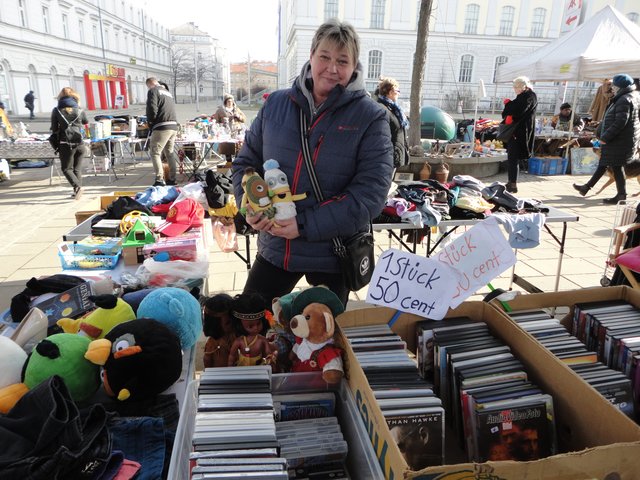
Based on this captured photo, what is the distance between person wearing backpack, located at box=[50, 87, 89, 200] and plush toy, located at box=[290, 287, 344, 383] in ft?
24.6

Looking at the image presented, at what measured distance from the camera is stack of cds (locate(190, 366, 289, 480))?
979 millimetres

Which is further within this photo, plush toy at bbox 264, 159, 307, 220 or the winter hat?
the winter hat

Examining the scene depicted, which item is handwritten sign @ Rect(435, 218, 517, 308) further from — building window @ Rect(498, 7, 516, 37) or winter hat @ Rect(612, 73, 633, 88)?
building window @ Rect(498, 7, 516, 37)

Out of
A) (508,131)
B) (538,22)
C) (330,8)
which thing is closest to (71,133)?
(508,131)

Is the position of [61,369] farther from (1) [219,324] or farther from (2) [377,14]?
(2) [377,14]

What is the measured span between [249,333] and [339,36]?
1.18m

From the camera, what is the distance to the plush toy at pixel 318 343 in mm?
1318

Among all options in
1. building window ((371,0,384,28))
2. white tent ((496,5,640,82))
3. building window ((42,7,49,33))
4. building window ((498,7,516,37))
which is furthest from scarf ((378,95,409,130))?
building window ((498,7,516,37))

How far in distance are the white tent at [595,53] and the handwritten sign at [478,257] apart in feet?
32.9

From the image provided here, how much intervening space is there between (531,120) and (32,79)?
3215cm

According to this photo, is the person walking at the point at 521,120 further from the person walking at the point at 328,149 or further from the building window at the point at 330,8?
the building window at the point at 330,8

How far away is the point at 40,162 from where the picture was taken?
987 centimetres

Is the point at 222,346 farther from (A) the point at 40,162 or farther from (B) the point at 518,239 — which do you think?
(A) the point at 40,162

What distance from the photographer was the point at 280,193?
1.88 metres
